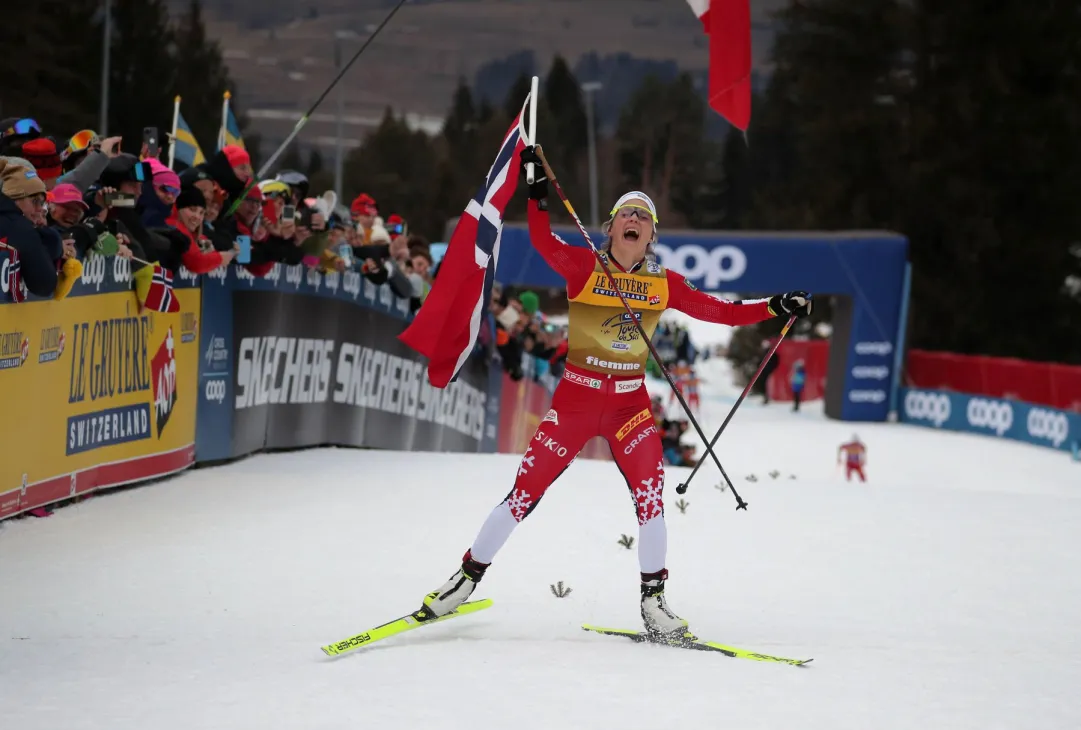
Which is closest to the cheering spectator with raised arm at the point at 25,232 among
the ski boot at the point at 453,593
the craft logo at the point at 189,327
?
the craft logo at the point at 189,327

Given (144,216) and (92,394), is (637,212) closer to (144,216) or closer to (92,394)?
(92,394)

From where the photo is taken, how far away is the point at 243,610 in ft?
21.3

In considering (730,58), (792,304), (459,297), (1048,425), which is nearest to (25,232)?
(459,297)

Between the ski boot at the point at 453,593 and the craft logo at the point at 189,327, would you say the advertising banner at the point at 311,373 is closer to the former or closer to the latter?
the craft logo at the point at 189,327

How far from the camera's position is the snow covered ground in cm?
508

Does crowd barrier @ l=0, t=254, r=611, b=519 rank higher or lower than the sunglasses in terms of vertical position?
lower

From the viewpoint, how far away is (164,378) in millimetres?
9734

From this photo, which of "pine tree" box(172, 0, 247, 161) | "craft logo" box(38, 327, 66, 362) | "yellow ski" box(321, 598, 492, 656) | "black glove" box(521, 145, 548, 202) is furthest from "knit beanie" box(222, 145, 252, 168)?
"pine tree" box(172, 0, 247, 161)

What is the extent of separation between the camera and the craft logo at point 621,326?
6.32 meters

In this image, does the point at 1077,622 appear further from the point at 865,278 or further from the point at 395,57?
the point at 395,57

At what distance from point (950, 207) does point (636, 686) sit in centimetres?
4251

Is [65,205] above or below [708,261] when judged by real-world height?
below

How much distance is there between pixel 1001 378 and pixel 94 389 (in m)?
25.2

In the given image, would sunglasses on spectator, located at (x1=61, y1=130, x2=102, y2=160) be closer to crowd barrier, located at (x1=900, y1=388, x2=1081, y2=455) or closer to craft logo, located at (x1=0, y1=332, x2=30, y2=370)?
craft logo, located at (x1=0, y1=332, x2=30, y2=370)
